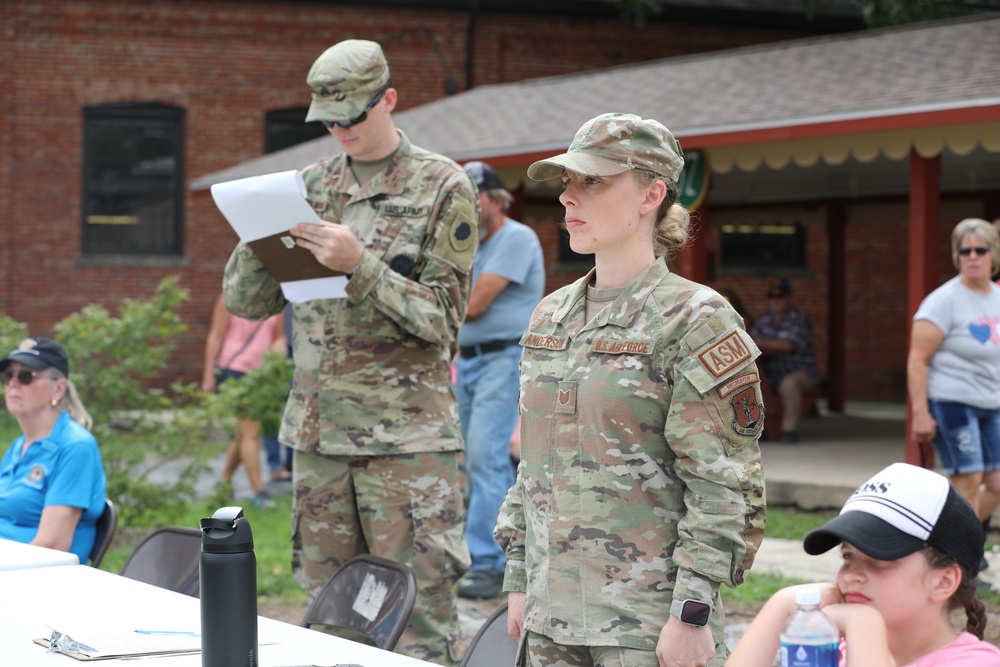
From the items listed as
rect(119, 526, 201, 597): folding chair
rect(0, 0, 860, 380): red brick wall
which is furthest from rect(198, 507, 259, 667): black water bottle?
rect(0, 0, 860, 380): red brick wall

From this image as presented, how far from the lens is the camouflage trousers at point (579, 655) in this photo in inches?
100

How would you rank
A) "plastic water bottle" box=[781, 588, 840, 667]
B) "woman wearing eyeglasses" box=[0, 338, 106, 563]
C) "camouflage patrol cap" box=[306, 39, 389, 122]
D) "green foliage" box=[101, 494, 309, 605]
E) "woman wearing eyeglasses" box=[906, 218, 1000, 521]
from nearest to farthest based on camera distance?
"plastic water bottle" box=[781, 588, 840, 667], "camouflage patrol cap" box=[306, 39, 389, 122], "woman wearing eyeglasses" box=[0, 338, 106, 563], "woman wearing eyeglasses" box=[906, 218, 1000, 521], "green foliage" box=[101, 494, 309, 605]

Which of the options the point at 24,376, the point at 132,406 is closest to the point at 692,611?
the point at 24,376

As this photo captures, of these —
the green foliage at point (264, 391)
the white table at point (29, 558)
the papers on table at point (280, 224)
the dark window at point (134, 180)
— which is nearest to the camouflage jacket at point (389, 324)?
the papers on table at point (280, 224)

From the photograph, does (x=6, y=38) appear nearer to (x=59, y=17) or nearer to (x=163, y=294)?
(x=59, y=17)

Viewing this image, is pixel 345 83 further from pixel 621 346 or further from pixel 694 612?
pixel 694 612

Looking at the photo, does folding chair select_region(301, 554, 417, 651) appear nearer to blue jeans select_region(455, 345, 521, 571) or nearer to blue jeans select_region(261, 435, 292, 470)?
blue jeans select_region(455, 345, 521, 571)

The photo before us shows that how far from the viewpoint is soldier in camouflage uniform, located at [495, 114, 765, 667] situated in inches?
98.1

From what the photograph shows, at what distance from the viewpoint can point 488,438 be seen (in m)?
6.07

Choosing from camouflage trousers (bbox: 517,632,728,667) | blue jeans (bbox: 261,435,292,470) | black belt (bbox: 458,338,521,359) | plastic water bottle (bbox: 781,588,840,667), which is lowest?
blue jeans (bbox: 261,435,292,470)

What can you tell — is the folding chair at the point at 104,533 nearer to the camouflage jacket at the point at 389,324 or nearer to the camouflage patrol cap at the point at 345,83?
the camouflage jacket at the point at 389,324

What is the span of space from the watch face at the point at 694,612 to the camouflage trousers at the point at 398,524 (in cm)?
154

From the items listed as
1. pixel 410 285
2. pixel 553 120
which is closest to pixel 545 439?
pixel 410 285

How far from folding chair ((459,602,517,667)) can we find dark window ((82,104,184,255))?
1477 centimetres
